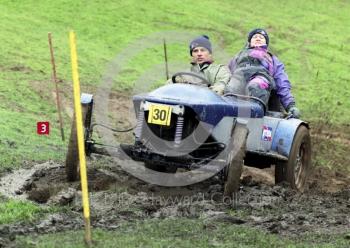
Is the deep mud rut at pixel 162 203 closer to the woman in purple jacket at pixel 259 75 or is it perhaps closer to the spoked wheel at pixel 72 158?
the spoked wheel at pixel 72 158

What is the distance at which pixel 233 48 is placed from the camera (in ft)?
85.8

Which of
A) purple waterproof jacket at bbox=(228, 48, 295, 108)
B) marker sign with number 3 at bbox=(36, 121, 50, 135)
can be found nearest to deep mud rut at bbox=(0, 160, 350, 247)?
purple waterproof jacket at bbox=(228, 48, 295, 108)

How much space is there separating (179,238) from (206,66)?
13.6 feet

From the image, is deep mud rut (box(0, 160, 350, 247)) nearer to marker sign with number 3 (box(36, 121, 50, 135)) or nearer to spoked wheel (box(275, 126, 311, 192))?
spoked wheel (box(275, 126, 311, 192))

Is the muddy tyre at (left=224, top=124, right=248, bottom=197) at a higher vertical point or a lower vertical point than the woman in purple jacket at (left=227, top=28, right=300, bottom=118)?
lower

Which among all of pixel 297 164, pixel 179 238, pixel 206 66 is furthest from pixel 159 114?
pixel 297 164

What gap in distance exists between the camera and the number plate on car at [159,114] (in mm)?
8398

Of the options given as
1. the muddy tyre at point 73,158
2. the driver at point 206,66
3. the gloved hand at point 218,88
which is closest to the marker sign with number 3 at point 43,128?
the driver at point 206,66

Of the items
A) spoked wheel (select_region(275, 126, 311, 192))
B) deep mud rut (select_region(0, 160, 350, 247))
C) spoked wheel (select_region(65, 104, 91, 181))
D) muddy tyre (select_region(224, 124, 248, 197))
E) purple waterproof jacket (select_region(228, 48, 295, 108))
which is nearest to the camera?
deep mud rut (select_region(0, 160, 350, 247))

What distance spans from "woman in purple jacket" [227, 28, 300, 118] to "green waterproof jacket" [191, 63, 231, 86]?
10 cm

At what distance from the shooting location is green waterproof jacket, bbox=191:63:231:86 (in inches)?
381

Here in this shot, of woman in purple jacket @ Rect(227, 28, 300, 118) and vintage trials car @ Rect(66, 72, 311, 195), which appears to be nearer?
vintage trials car @ Rect(66, 72, 311, 195)

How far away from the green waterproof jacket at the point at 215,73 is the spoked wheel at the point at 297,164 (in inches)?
47.9

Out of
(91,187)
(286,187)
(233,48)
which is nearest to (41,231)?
(91,187)
